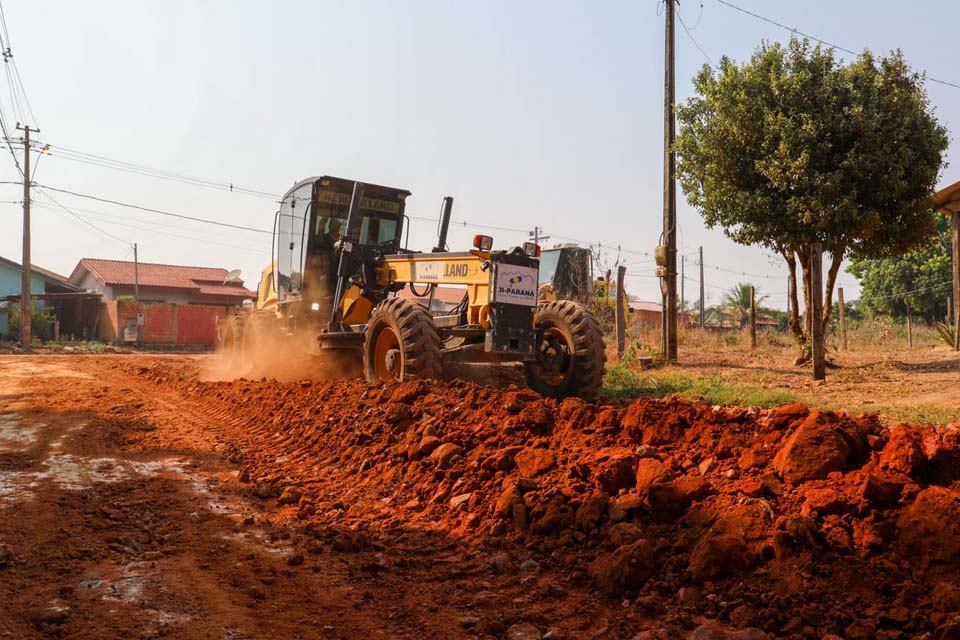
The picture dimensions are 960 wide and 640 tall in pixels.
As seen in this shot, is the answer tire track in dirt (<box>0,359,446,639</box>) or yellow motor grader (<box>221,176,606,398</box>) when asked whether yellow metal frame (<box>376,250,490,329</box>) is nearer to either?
yellow motor grader (<box>221,176,606,398</box>)

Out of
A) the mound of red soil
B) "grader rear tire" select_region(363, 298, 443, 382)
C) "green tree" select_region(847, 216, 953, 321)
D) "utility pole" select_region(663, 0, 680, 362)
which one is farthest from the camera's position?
"green tree" select_region(847, 216, 953, 321)

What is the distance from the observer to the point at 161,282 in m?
42.3

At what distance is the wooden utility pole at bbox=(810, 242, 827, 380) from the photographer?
1139cm

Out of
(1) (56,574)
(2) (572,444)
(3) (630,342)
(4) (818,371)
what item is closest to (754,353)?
(3) (630,342)

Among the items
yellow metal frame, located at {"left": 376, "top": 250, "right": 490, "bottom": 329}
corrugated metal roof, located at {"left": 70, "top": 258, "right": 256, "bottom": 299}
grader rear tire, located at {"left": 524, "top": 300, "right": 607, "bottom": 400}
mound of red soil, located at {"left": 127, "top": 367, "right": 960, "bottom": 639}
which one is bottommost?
mound of red soil, located at {"left": 127, "top": 367, "right": 960, "bottom": 639}

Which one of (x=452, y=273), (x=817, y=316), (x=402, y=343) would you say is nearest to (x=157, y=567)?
(x=402, y=343)

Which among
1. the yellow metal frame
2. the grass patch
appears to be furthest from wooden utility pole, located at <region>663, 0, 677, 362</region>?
the yellow metal frame

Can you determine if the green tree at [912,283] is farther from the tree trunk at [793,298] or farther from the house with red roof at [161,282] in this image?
the house with red roof at [161,282]

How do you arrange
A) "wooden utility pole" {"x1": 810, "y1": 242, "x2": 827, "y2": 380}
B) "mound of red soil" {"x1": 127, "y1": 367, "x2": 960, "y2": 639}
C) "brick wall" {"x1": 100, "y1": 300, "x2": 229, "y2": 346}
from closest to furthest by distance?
"mound of red soil" {"x1": 127, "y1": 367, "x2": 960, "y2": 639}
"wooden utility pole" {"x1": 810, "y1": 242, "x2": 827, "y2": 380}
"brick wall" {"x1": 100, "y1": 300, "x2": 229, "y2": 346}

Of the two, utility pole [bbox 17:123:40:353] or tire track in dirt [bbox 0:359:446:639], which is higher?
utility pole [bbox 17:123:40:353]

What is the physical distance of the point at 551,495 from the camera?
4.34 meters

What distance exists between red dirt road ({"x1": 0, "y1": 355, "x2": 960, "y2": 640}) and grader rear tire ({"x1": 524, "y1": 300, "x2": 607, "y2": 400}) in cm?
276

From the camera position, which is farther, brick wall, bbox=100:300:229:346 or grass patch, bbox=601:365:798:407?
brick wall, bbox=100:300:229:346

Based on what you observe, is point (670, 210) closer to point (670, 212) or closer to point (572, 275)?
point (670, 212)
